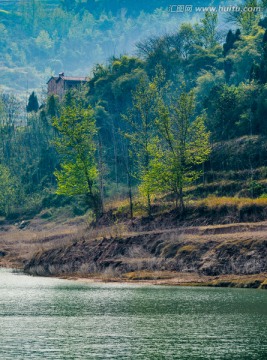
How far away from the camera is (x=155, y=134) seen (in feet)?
491

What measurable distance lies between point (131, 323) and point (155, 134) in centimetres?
9316

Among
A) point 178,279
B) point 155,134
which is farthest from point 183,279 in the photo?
point 155,134

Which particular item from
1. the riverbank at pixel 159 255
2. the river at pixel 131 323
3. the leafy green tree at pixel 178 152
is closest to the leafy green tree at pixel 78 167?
the riverbank at pixel 159 255

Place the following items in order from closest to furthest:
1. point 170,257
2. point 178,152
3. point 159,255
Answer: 1. point 170,257
2. point 159,255
3. point 178,152

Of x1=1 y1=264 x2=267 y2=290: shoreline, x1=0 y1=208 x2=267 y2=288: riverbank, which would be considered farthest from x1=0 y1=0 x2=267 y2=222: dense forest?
x1=1 y1=264 x2=267 y2=290: shoreline

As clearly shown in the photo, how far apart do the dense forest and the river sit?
2965 cm

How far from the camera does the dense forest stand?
351ft

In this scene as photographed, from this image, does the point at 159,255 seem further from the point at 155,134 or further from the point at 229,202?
the point at 155,134

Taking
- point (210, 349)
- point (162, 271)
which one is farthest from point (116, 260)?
point (210, 349)

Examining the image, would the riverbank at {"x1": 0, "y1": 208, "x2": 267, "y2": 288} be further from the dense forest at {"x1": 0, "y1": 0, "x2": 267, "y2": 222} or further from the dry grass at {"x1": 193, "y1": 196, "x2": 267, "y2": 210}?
the dense forest at {"x1": 0, "y1": 0, "x2": 267, "y2": 222}

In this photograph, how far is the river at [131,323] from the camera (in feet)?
158

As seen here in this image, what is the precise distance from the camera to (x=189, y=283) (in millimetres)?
80188

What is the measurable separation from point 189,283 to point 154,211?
28.5m

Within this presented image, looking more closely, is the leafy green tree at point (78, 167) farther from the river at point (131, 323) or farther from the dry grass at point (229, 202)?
the river at point (131, 323)
